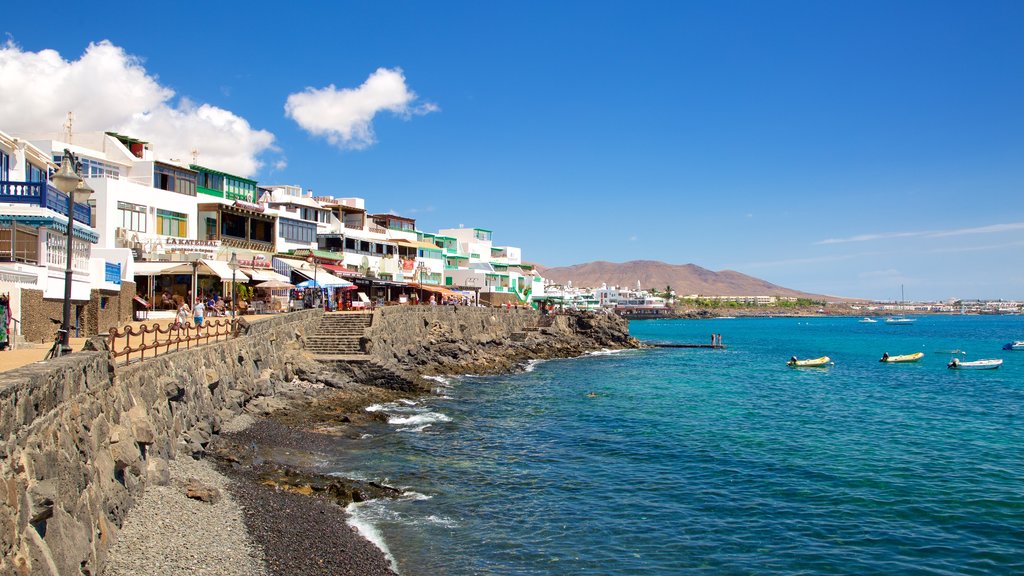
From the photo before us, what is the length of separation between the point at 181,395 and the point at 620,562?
1266 cm

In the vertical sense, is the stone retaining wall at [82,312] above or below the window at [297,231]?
below

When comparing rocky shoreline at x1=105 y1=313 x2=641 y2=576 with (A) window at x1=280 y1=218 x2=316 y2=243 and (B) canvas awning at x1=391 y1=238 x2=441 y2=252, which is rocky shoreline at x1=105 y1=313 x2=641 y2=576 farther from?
(B) canvas awning at x1=391 y1=238 x2=441 y2=252

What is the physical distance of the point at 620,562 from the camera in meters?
14.9

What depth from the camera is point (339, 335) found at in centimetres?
4134

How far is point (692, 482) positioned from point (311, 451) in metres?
11.9

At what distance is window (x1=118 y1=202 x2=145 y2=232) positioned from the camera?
39.6 m

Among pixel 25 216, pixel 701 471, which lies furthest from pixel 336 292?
pixel 701 471

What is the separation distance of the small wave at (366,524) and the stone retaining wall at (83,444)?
4297mm

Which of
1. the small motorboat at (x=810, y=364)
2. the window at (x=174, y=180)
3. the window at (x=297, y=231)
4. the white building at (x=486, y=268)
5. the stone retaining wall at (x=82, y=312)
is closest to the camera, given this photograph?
the stone retaining wall at (x=82, y=312)

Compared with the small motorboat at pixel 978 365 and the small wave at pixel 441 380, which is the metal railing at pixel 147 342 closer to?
the small wave at pixel 441 380

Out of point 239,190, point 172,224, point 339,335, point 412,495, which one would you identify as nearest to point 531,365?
point 339,335

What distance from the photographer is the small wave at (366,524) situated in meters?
14.7

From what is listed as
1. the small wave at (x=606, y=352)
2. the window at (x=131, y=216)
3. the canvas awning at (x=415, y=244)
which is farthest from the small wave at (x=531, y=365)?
the window at (x=131, y=216)

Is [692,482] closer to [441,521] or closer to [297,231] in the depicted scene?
[441,521]
